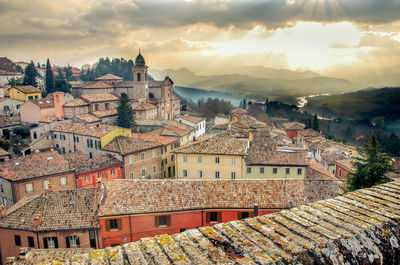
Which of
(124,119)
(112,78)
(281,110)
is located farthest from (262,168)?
(281,110)

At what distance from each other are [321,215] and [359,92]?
82878 millimetres

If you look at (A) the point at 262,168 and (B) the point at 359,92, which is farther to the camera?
(B) the point at 359,92

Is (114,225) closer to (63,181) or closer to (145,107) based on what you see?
(63,181)

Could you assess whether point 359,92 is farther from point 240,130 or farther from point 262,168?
point 262,168

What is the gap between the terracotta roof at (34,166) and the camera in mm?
27141

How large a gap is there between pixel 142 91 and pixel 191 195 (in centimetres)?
5040

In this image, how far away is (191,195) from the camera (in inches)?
788

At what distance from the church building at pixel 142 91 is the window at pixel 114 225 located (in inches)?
1597

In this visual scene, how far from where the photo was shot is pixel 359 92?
2945 inches

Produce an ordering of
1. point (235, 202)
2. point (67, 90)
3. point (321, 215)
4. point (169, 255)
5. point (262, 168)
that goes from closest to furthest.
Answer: point (169, 255)
point (321, 215)
point (235, 202)
point (262, 168)
point (67, 90)

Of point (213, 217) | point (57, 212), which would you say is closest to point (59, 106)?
point (57, 212)

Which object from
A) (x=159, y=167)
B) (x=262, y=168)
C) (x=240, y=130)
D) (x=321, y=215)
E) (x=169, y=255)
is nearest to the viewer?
(x=169, y=255)

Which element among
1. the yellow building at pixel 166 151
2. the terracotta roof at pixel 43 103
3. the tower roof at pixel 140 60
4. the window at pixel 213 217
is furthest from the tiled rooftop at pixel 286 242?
the tower roof at pixel 140 60

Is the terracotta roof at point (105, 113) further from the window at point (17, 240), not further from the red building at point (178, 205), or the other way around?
the red building at point (178, 205)
